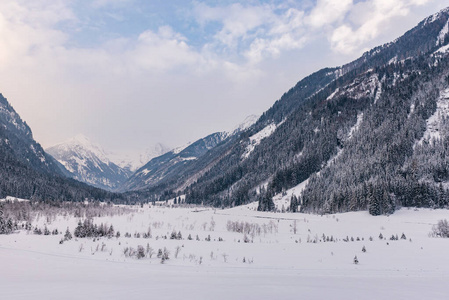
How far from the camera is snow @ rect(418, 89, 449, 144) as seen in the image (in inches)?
3831

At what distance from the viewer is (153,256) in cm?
2119

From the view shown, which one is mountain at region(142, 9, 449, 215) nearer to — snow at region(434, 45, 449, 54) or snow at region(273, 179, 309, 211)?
snow at region(434, 45, 449, 54)

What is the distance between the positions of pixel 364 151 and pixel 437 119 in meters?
28.3

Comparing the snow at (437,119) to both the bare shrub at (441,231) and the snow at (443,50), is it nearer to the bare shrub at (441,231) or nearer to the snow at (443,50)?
the bare shrub at (441,231)

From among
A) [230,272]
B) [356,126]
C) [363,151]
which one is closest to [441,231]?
[230,272]

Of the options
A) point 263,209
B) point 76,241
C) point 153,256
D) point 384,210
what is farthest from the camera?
point 263,209

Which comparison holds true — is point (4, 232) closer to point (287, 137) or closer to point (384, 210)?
point (384, 210)

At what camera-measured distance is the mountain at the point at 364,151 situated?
234ft

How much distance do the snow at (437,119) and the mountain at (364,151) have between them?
295 mm

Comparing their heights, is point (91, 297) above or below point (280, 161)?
below

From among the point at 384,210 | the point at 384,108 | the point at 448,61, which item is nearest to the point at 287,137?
the point at 384,108

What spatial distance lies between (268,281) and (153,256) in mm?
11040

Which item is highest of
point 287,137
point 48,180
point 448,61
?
point 448,61

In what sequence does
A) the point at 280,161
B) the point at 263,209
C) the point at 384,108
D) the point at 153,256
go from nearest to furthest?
the point at 153,256
the point at 263,209
the point at 384,108
the point at 280,161
